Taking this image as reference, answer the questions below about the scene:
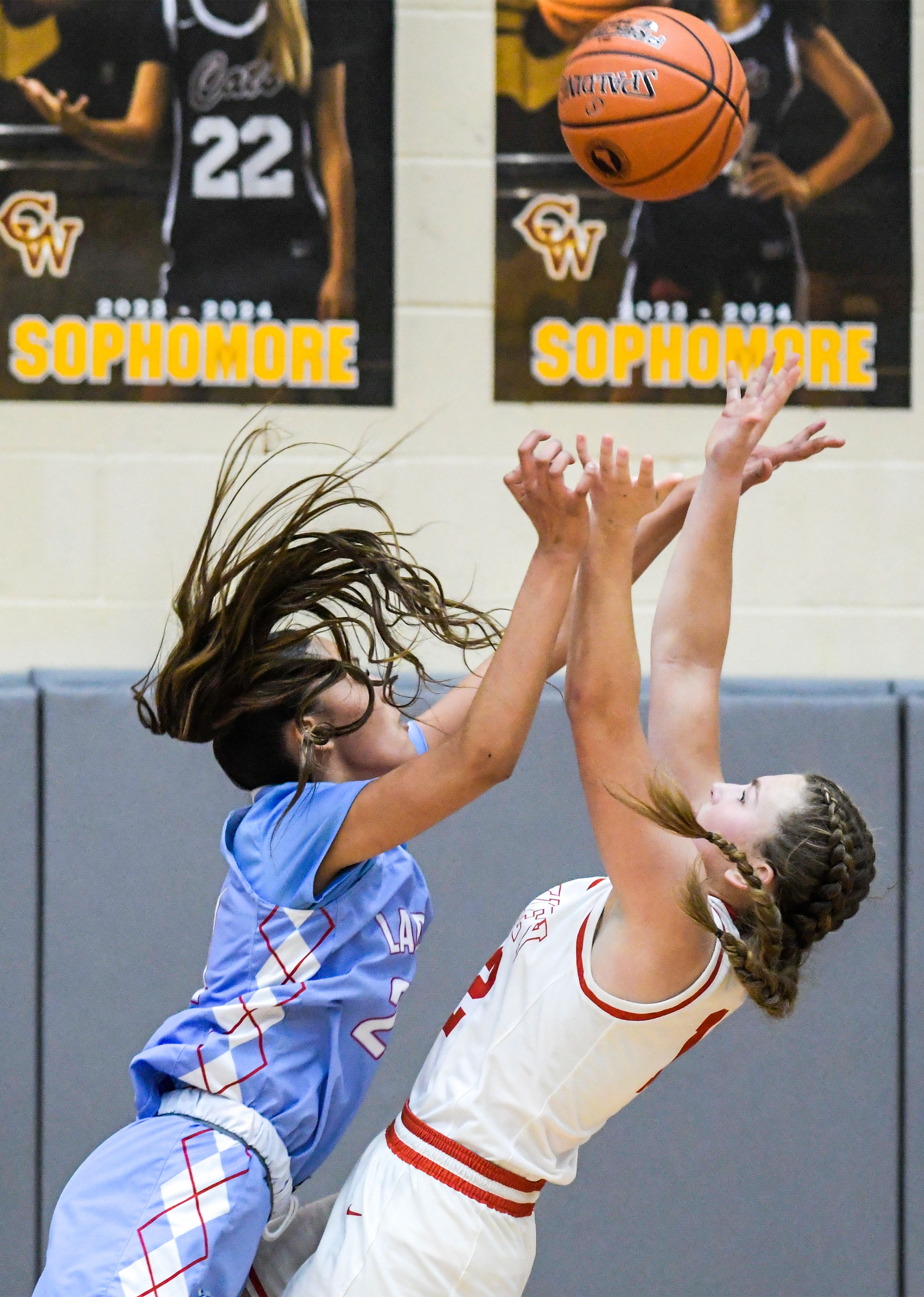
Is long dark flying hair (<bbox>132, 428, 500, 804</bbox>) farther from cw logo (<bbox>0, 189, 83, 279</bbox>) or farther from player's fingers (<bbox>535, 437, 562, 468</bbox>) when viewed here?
cw logo (<bbox>0, 189, 83, 279</bbox>)

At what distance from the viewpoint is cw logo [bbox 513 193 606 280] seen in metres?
3.40

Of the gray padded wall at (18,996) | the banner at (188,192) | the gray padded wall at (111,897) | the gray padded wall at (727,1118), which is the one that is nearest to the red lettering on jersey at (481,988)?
the gray padded wall at (727,1118)

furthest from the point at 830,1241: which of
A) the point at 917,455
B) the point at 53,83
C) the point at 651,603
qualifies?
the point at 53,83

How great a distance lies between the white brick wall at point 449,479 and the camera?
3371 millimetres

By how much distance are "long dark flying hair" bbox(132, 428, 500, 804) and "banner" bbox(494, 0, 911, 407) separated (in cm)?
150

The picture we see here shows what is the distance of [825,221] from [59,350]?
1.88 meters

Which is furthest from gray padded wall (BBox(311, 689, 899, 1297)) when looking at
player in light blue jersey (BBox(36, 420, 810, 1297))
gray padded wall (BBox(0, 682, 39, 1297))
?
player in light blue jersey (BBox(36, 420, 810, 1297))

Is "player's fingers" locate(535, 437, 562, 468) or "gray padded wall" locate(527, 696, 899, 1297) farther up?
"player's fingers" locate(535, 437, 562, 468)

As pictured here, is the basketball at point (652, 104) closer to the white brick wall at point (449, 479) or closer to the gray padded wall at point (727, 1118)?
the white brick wall at point (449, 479)

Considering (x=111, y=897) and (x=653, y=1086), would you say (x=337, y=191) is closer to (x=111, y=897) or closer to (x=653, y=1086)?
(x=111, y=897)

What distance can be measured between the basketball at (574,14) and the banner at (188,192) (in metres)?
0.38

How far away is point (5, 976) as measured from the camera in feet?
10.1

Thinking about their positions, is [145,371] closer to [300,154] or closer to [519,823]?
[300,154]

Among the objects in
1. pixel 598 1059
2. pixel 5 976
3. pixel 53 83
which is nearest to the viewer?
pixel 598 1059
